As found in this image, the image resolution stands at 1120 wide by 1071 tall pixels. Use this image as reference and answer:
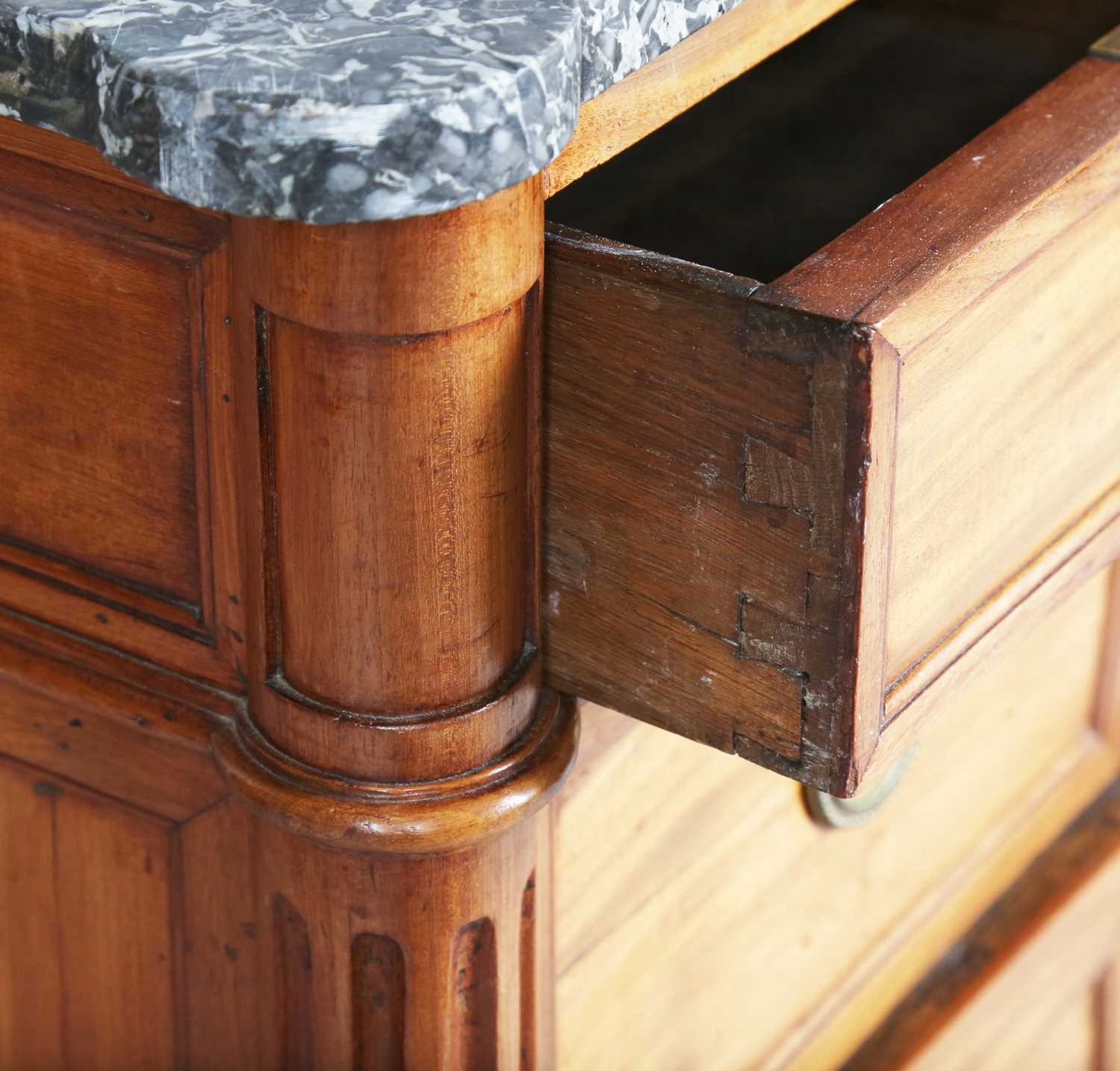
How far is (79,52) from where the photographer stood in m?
0.52

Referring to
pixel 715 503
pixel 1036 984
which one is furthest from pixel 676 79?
pixel 1036 984

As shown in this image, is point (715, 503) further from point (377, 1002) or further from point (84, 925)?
point (84, 925)

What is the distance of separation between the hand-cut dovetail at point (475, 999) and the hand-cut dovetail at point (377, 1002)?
2cm

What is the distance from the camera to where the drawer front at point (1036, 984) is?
110cm

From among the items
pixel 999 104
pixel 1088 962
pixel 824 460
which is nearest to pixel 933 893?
pixel 1088 962

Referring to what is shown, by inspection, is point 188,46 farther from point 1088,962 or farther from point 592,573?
point 1088,962

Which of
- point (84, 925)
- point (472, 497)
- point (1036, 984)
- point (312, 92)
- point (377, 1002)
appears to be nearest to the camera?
point (312, 92)

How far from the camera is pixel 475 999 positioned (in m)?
0.70

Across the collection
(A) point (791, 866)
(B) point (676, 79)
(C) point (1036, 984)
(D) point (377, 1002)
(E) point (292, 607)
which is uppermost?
(B) point (676, 79)

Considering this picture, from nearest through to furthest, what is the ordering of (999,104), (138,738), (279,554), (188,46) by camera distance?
(188,46) < (279,554) < (138,738) < (999,104)

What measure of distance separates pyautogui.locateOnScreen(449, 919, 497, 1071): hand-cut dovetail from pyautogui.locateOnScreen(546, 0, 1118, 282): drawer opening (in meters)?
0.33

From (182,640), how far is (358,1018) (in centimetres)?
16

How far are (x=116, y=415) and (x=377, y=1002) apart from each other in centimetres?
24

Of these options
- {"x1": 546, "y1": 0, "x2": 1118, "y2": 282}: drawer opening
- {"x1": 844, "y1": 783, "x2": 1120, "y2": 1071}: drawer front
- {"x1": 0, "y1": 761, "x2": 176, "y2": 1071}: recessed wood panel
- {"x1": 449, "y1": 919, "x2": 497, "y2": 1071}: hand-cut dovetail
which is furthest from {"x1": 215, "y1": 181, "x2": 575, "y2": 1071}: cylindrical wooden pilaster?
{"x1": 844, "y1": 783, "x2": 1120, "y2": 1071}: drawer front
